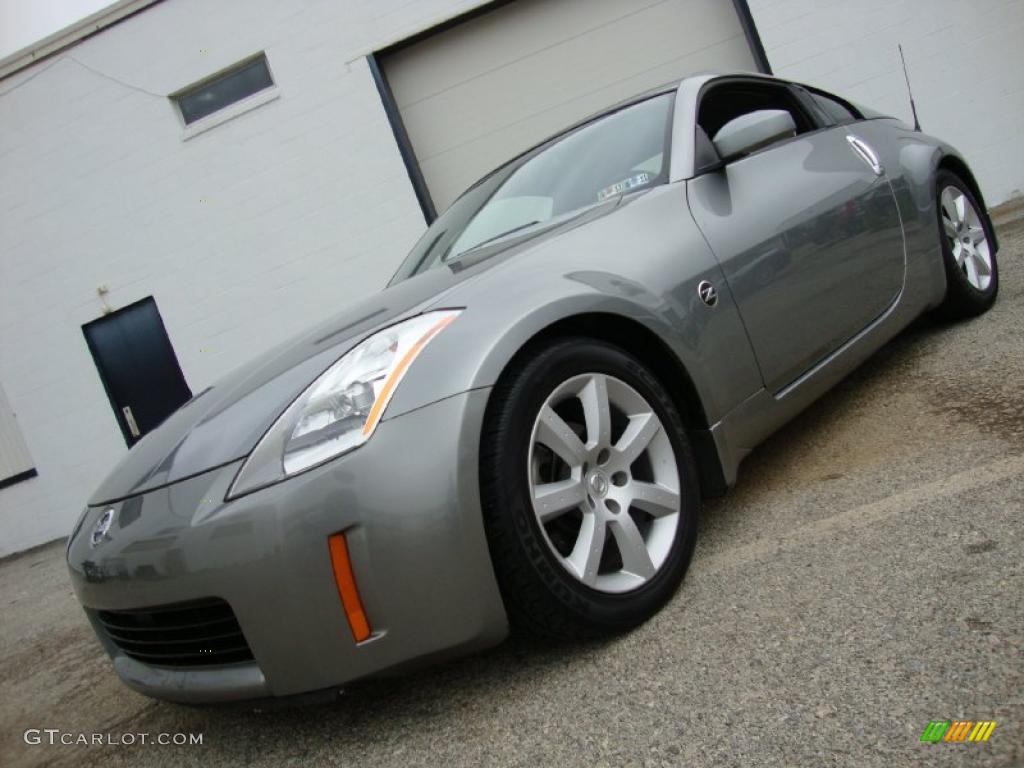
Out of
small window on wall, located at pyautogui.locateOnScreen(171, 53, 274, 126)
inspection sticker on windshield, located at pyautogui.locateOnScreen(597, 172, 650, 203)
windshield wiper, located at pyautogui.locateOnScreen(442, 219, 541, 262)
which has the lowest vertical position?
windshield wiper, located at pyautogui.locateOnScreen(442, 219, 541, 262)

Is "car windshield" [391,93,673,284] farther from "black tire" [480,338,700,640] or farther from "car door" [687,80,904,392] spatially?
"black tire" [480,338,700,640]

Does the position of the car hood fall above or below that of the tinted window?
below

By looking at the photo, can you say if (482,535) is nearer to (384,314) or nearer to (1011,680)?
(384,314)

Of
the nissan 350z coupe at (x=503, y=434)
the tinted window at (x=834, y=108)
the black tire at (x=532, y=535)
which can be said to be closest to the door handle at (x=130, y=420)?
the nissan 350z coupe at (x=503, y=434)

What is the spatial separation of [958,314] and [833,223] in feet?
3.99

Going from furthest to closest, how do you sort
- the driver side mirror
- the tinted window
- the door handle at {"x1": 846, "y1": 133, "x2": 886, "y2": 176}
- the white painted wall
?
the white painted wall < the tinted window < the door handle at {"x1": 846, "y1": 133, "x2": 886, "y2": 176} < the driver side mirror

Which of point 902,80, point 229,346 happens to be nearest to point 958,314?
point 902,80

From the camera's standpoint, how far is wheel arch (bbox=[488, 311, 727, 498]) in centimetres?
204

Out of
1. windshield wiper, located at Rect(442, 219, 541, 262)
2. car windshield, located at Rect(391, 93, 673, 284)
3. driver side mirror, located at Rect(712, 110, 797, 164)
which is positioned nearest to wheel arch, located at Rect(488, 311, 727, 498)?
car windshield, located at Rect(391, 93, 673, 284)

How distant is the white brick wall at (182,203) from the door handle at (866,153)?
458 cm

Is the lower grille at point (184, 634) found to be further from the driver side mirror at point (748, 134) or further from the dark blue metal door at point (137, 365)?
the dark blue metal door at point (137, 365)

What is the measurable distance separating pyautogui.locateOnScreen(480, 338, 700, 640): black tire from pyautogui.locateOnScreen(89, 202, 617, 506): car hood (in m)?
0.31

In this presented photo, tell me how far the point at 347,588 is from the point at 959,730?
105 cm

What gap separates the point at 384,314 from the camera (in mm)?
2023
